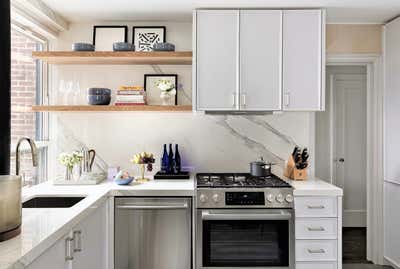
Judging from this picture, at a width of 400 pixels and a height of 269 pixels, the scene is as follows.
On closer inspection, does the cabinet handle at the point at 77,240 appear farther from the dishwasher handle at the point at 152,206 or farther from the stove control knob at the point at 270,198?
the stove control knob at the point at 270,198

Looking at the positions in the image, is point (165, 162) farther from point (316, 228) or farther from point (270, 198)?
point (316, 228)

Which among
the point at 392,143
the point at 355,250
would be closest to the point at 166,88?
the point at 392,143

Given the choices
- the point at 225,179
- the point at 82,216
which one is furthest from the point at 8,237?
the point at 225,179

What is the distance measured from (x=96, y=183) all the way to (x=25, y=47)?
4.17 feet

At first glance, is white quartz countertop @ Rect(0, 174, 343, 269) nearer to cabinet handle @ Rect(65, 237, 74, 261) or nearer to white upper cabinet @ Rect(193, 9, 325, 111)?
cabinet handle @ Rect(65, 237, 74, 261)

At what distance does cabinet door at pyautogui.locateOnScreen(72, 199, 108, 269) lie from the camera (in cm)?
208

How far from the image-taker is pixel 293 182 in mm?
3143

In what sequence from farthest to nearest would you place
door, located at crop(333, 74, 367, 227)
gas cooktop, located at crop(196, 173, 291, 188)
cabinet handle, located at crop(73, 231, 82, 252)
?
door, located at crop(333, 74, 367, 227), gas cooktop, located at crop(196, 173, 291, 188), cabinet handle, located at crop(73, 231, 82, 252)

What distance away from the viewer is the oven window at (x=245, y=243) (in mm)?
2787

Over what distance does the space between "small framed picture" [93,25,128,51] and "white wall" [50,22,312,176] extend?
0.08 metres

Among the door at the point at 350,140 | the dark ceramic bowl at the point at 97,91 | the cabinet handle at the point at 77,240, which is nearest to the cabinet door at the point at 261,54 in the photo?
the dark ceramic bowl at the point at 97,91

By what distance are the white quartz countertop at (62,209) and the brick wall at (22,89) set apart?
1.43ft


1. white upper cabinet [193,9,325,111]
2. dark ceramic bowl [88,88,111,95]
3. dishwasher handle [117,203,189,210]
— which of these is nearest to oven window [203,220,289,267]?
dishwasher handle [117,203,189,210]

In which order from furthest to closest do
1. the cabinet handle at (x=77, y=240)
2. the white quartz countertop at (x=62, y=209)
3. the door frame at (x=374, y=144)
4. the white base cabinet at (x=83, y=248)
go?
the door frame at (x=374, y=144)
the cabinet handle at (x=77, y=240)
the white base cabinet at (x=83, y=248)
the white quartz countertop at (x=62, y=209)
